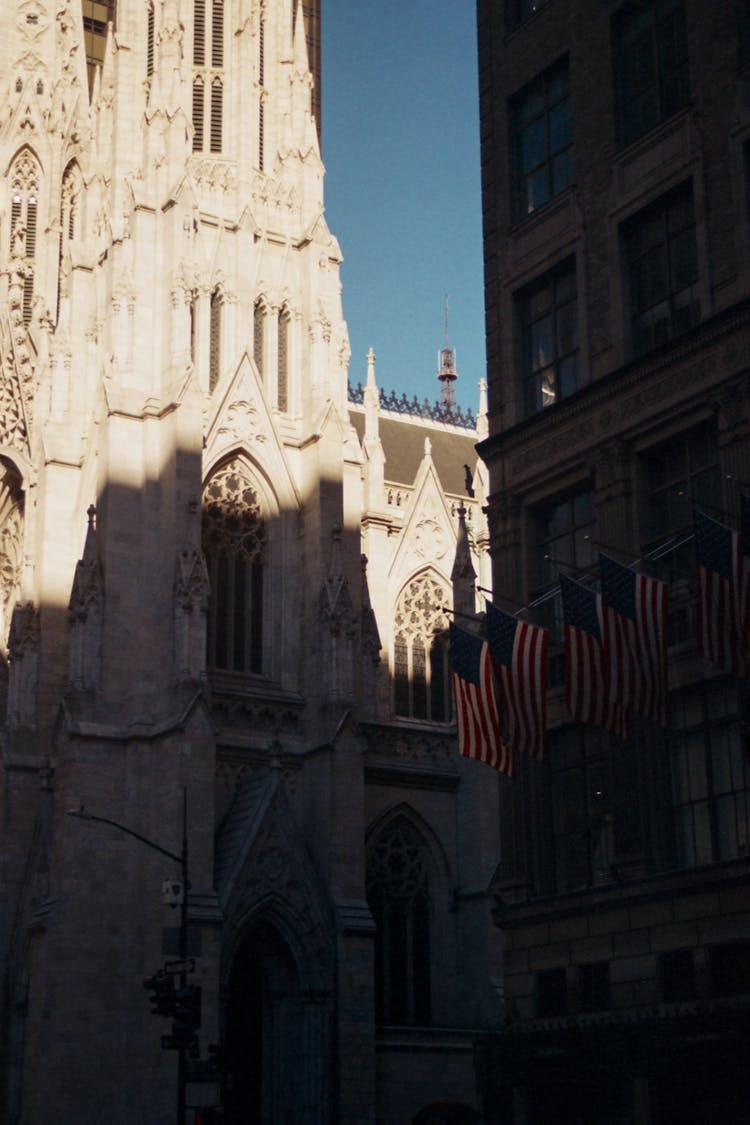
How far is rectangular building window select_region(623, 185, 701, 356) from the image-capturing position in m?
26.2

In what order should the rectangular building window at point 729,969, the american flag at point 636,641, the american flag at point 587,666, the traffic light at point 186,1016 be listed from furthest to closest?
the traffic light at point 186,1016, the american flag at point 587,666, the american flag at point 636,641, the rectangular building window at point 729,969

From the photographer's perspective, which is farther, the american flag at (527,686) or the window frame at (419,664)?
the window frame at (419,664)

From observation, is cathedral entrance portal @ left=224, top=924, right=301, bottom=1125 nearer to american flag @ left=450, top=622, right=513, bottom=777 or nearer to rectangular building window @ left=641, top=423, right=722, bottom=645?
american flag @ left=450, top=622, right=513, bottom=777

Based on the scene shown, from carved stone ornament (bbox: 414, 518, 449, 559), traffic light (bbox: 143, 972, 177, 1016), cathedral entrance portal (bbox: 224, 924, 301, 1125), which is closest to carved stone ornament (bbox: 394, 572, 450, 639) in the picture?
carved stone ornament (bbox: 414, 518, 449, 559)

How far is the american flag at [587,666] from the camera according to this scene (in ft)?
78.2

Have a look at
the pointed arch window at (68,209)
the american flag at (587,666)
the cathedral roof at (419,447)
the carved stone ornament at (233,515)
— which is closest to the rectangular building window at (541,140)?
the american flag at (587,666)

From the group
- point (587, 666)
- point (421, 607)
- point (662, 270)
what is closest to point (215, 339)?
point (421, 607)

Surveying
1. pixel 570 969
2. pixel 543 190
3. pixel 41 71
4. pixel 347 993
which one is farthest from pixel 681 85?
pixel 41 71

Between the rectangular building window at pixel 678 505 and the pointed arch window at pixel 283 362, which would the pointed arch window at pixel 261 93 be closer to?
the pointed arch window at pixel 283 362

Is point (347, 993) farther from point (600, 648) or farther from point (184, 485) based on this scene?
point (600, 648)

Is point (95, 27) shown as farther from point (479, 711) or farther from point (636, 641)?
point (636, 641)

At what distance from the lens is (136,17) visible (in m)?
52.5

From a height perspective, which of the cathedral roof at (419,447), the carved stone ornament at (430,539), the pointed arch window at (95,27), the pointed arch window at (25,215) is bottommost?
the carved stone ornament at (430,539)

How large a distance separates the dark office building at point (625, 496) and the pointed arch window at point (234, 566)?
17952mm
